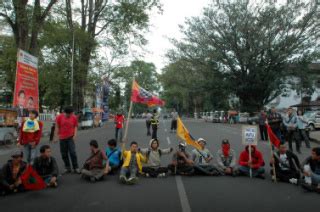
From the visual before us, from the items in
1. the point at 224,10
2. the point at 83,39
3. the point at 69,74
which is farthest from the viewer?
the point at 224,10

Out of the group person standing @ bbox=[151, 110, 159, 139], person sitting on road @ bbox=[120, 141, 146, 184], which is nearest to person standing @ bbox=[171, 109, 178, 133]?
person standing @ bbox=[151, 110, 159, 139]

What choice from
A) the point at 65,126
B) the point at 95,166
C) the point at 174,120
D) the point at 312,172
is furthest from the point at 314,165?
the point at 174,120

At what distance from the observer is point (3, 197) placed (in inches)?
296

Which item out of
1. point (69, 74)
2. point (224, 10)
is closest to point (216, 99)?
point (224, 10)

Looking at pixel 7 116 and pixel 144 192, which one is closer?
pixel 144 192

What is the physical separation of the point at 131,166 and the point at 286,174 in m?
3.59

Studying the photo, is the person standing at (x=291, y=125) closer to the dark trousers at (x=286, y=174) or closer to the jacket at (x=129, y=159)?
the dark trousers at (x=286, y=174)

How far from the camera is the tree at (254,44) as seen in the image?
41531mm

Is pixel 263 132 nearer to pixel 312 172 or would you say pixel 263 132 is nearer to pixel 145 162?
pixel 145 162

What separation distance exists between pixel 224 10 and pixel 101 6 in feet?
49.0

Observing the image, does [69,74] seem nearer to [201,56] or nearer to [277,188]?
[201,56]

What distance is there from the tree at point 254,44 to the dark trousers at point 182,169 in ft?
112

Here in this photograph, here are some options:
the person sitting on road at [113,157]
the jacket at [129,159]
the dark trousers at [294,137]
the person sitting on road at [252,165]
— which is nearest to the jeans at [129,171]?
the jacket at [129,159]

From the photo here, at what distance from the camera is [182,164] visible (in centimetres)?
976
